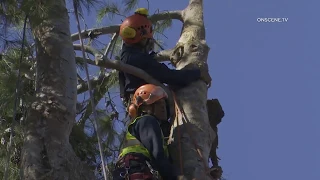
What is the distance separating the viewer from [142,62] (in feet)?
16.5

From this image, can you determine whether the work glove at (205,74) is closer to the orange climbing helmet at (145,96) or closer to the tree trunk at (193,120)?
the tree trunk at (193,120)

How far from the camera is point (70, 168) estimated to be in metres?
4.53

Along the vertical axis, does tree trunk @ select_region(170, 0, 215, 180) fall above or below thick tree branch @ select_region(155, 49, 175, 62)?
below

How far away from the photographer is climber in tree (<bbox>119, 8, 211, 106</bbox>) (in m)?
4.89

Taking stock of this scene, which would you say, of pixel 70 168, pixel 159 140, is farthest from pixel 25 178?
pixel 159 140

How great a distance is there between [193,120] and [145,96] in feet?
1.07

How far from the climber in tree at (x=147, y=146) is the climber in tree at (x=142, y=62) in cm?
22

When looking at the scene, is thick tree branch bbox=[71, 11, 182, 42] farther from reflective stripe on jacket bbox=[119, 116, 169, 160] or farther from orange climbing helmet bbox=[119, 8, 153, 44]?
reflective stripe on jacket bbox=[119, 116, 169, 160]

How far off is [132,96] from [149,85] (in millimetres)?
298

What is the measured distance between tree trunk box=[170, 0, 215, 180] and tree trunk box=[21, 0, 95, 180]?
2.13ft

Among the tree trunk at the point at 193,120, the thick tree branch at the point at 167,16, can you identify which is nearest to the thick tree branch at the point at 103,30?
the thick tree branch at the point at 167,16

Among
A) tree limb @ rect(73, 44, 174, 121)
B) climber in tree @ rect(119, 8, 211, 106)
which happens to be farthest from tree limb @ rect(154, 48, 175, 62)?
tree limb @ rect(73, 44, 174, 121)

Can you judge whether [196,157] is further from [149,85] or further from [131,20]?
[131,20]

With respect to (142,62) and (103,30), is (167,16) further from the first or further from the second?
(142,62)
